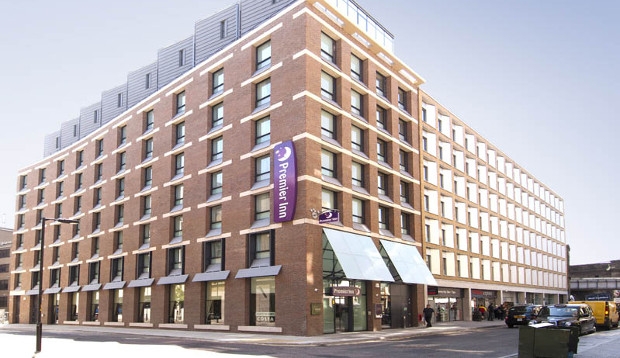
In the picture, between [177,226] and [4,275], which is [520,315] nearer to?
[177,226]

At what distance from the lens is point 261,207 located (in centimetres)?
3634

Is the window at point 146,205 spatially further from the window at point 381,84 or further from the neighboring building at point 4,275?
the neighboring building at point 4,275

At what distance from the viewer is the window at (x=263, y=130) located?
121 feet

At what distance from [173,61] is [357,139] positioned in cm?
2034

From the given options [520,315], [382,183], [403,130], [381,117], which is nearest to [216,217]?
[382,183]

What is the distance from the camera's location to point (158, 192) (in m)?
46.3

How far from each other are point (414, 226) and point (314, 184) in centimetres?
1430

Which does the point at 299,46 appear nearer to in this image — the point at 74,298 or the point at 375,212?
the point at 375,212

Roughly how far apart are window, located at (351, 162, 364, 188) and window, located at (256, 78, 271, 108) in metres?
7.45

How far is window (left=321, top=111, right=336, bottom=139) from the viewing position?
119 feet

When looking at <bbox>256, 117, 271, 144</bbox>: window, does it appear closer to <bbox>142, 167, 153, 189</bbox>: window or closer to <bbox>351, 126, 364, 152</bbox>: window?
<bbox>351, 126, 364, 152</bbox>: window

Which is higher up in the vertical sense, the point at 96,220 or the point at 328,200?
the point at 328,200

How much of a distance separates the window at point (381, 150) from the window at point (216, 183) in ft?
Result: 39.6

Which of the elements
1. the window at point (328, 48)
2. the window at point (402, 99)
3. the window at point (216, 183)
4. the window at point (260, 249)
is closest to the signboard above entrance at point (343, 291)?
the window at point (260, 249)
